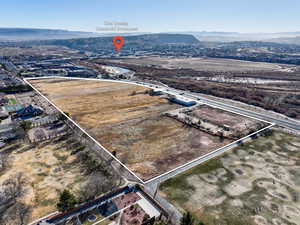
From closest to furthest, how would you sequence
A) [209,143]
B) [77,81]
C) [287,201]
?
1. [287,201]
2. [209,143]
3. [77,81]

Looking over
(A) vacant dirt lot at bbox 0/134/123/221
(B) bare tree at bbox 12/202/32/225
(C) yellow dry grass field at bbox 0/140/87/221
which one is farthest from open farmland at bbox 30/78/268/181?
(B) bare tree at bbox 12/202/32/225

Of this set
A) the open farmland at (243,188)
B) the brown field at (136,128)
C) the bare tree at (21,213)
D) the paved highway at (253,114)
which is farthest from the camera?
the paved highway at (253,114)

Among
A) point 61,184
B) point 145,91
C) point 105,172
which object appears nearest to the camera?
point 61,184

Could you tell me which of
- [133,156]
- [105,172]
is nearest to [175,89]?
[133,156]

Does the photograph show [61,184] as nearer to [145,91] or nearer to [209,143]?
[209,143]

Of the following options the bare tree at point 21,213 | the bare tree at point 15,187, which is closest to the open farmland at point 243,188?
the bare tree at point 21,213

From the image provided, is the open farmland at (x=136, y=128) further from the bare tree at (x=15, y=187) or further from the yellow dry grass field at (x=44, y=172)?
the bare tree at (x=15, y=187)

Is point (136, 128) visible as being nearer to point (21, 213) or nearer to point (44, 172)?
point (44, 172)

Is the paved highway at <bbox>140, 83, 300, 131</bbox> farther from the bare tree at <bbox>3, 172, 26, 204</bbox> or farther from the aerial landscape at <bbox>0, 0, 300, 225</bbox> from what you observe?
the bare tree at <bbox>3, 172, 26, 204</bbox>
